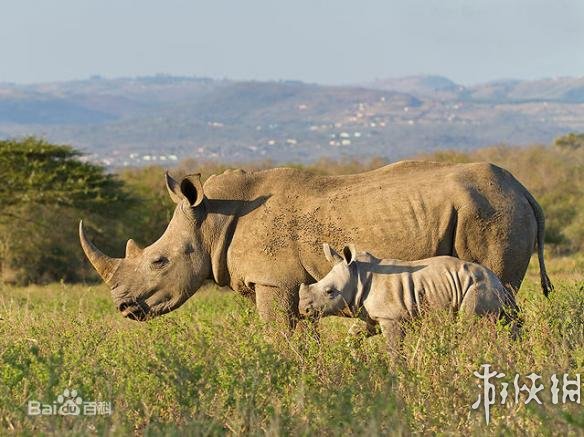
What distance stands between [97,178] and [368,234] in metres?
26.4

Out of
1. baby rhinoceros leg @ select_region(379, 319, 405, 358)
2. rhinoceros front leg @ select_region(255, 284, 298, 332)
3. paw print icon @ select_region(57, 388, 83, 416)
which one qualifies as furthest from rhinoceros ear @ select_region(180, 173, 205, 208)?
paw print icon @ select_region(57, 388, 83, 416)

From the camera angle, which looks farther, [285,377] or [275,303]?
[275,303]

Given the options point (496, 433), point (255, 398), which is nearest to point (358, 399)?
point (255, 398)

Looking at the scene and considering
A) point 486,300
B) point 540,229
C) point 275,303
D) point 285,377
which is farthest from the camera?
point 540,229

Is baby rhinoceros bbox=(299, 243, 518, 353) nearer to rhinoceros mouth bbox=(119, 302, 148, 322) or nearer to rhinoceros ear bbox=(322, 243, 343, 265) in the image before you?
rhinoceros ear bbox=(322, 243, 343, 265)

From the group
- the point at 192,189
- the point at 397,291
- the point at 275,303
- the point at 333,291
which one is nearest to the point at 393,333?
the point at 397,291

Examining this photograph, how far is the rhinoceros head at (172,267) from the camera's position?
31.3 feet

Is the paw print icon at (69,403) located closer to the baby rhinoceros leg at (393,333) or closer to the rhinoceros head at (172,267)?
the baby rhinoceros leg at (393,333)

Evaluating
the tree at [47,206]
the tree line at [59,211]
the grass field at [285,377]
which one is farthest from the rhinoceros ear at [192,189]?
the tree at [47,206]

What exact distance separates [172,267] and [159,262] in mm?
126

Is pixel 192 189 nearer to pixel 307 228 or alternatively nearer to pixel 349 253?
pixel 307 228

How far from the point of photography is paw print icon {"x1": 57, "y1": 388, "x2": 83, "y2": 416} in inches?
265

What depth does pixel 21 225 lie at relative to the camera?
108 ft

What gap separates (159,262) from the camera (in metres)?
9.62
